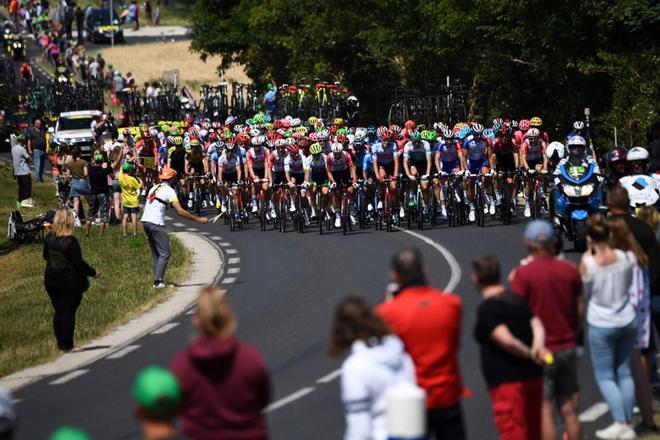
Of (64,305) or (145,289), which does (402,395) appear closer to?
(64,305)

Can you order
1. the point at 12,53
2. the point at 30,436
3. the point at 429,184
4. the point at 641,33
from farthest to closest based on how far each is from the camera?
the point at 12,53, the point at 641,33, the point at 429,184, the point at 30,436

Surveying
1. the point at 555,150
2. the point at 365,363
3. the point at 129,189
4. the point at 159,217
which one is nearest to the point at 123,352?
the point at 159,217

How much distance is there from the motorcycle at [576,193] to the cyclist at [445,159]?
543 cm

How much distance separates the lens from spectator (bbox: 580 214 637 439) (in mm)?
12750

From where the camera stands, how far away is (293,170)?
107 feet

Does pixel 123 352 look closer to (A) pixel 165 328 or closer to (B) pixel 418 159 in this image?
(A) pixel 165 328

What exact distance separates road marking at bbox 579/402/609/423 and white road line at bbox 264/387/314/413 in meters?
2.67

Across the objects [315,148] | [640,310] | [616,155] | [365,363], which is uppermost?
[616,155]

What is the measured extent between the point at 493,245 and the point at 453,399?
16.7m

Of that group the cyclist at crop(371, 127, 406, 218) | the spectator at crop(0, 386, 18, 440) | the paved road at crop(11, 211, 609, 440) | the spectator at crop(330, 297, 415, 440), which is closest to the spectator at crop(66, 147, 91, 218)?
the paved road at crop(11, 211, 609, 440)

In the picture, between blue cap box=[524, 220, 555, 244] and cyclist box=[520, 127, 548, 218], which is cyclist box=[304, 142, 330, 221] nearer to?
cyclist box=[520, 127, 548, 218]

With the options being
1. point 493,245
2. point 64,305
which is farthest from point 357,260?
point 64,305

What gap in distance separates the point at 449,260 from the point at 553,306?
46.0ft

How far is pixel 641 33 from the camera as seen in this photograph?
3909 centimetres
